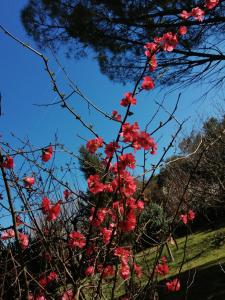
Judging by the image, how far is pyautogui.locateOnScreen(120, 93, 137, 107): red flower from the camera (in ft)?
7.40

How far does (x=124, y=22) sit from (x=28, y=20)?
1.57 m

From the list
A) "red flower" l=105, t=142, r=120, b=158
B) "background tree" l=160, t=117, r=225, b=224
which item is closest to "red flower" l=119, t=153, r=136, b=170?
"red flower" l=105, t=142, r=120, b=158

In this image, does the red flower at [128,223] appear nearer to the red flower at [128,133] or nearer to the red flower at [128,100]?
the red flower at [128,133]

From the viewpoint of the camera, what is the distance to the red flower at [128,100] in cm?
A: 225

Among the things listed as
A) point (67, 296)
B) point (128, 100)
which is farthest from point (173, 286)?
point (128, 100)

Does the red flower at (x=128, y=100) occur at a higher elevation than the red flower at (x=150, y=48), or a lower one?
lower

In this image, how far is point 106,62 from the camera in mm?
Answer: 5512

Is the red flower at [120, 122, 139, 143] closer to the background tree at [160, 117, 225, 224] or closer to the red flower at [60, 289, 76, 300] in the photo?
the red flower at [60, 289, 76, 300]

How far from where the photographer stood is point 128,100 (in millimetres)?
2256

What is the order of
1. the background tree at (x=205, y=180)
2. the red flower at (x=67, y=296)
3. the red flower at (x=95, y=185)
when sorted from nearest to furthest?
the red flower at (x=95, y=185), the red flower at (x=67, y=296), the background tree at (x=205, y=180)

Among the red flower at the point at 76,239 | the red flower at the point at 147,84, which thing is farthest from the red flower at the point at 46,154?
the red flower at the point at 76,239

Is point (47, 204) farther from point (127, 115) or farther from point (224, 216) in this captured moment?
point (224, 216)

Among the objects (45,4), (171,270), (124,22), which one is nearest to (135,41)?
(124,22)

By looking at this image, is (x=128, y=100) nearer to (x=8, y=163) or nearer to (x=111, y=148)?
(x=111, y=148)
